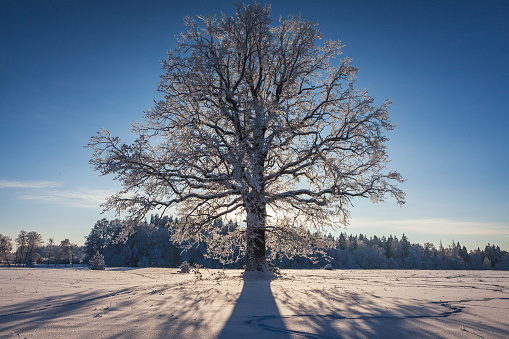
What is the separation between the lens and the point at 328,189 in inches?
491

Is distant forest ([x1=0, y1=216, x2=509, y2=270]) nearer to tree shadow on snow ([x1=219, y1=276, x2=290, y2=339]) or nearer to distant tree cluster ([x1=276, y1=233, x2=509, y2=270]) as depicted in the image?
distant tree cluster ([x1=276, y1=233, x2=509, y2=270])

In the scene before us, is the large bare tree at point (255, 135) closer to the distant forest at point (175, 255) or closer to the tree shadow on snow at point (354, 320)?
the tree shadow on snow at point (354, 320)

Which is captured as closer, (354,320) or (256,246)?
(354,320)

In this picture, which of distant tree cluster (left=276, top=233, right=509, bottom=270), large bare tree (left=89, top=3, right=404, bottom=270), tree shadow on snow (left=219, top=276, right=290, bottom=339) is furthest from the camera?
distant tree cluster (left=276, top=233, right=509, bottom=270)

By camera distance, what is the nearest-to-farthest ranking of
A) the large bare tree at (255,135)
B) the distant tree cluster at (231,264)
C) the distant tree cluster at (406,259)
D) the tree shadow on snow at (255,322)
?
1. the tree shadow on snow at (255,322)
2. the large bare tree at (255,135)
3. the distant tree cluster at (231,264)
4. the distant tree cluster at (406,259)

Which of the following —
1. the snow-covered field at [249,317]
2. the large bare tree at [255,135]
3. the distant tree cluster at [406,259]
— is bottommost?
the distant tree cluster at [406,259]

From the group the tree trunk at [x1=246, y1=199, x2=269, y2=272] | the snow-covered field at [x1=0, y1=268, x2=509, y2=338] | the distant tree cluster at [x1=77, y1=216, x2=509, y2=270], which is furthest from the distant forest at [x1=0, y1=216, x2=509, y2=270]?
the snow-covered field at [x1=0, y1=268, x2=509, y2=338]

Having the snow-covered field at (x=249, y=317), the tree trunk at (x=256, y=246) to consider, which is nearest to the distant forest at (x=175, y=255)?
the tree trunk at (x=256, y=246)

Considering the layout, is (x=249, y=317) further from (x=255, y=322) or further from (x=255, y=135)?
(x=255, y=135)

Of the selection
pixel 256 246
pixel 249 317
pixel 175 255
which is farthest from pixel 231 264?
pixel 249 317

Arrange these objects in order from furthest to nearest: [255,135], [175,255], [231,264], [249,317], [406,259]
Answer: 1. [406,259]
2. [175,255]
3. [231,264]
4. [255,135]
5. [249,317]

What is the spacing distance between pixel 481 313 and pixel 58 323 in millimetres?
6005

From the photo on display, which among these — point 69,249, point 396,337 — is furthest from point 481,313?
point 69,249

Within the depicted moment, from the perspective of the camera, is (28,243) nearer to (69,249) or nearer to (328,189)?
(69,249)
